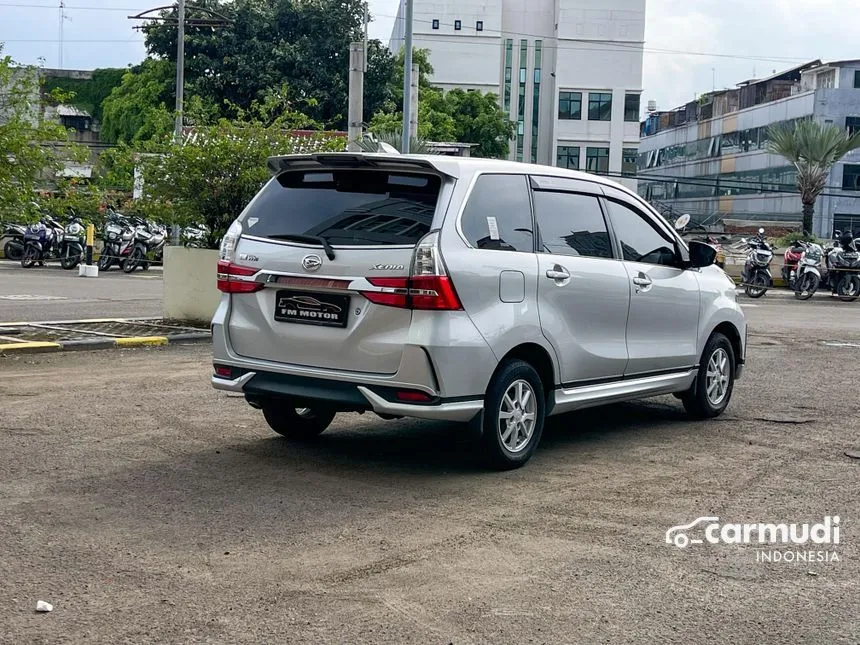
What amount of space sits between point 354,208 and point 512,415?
158 cm

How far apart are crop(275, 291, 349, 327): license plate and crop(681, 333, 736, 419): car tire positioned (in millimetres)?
3660

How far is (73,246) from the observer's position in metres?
30.4

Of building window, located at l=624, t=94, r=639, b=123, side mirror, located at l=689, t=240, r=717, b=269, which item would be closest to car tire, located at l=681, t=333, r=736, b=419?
side mirror, located at l=689, t=240, r=717, b=269

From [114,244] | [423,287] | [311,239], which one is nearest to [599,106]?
[114,244]

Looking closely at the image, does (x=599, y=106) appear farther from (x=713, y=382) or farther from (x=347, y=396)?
(x=347, y=396)

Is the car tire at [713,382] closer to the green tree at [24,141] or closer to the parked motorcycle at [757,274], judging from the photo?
the green tree at [24,141]

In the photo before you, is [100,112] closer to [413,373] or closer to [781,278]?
[781,278]

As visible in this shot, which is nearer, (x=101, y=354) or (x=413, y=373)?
(x=413, y=373)

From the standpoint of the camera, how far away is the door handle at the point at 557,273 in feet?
23.9

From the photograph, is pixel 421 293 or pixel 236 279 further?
pixel 236 279

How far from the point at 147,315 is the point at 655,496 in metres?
12.0

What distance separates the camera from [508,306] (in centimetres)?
691

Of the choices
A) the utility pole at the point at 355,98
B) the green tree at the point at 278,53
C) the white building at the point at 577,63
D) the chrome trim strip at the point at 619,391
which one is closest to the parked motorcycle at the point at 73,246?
the utility pole at the point at 355,98

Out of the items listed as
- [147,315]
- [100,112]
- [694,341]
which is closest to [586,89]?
[100,112]
